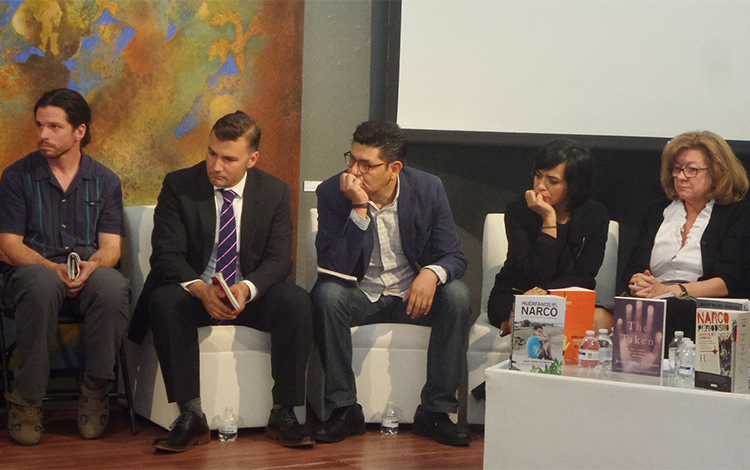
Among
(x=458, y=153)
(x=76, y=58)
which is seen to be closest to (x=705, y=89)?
(x=458, y=153)

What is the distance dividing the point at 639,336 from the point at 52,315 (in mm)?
1895

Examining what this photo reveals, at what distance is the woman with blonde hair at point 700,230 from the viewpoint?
295 cm

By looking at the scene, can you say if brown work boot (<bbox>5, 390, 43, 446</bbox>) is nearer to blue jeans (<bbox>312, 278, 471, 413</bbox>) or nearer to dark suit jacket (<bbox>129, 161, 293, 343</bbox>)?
dark suit jacket (<bbox>129, 161, 293, 343</bbox>)

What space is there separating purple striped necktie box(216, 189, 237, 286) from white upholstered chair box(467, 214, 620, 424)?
0.98 meters

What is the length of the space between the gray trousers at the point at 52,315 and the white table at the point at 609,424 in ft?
4.71

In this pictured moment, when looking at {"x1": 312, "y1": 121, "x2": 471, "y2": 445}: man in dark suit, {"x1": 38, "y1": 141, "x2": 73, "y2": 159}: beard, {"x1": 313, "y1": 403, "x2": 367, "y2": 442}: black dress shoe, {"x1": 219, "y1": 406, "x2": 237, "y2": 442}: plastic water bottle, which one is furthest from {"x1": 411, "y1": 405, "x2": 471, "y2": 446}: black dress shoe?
{"x1": 38, "y1": 141, "x2": 73, "y2": 159}: beard

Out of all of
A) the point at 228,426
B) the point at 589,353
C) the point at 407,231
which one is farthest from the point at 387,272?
the point at 589,353

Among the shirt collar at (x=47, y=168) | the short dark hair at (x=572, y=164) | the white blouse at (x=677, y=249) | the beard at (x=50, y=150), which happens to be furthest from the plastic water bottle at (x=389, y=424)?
the beard at (x=50, y=150)

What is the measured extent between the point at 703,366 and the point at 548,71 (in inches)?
91.5

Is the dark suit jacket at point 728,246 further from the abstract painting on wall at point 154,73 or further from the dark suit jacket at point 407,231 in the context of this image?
the abstract painting on wall at point 154,73

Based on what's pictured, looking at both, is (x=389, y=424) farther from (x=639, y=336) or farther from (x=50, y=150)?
(x=50, y=150)

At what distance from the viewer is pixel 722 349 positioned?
1.74m

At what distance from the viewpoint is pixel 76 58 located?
331cm

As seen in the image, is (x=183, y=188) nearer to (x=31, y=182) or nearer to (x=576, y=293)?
(x=31, y=182)
